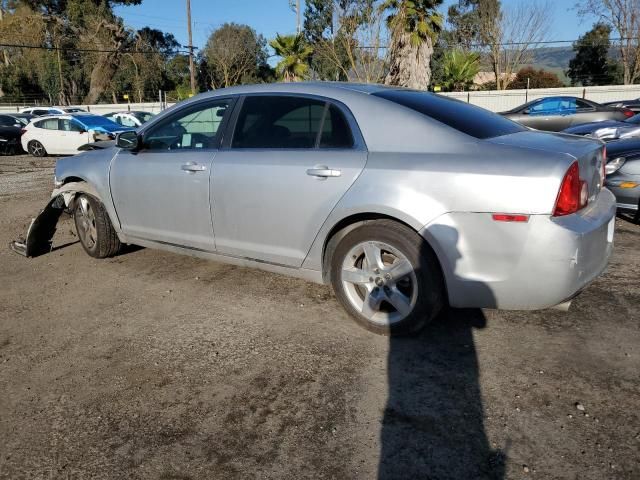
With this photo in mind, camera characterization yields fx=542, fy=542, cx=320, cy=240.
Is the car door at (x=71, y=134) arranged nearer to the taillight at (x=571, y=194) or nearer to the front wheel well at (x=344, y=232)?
the front wheel well at (x=344, y=232)

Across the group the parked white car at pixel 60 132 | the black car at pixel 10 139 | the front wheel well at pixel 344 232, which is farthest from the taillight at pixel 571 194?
the black car at pixel 10 139

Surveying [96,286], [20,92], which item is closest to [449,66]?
[96,286]

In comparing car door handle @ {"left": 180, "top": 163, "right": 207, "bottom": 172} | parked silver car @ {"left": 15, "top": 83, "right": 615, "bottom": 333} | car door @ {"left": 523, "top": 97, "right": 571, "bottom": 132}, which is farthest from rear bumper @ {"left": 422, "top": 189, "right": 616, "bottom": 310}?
car door @ {"left": 523, "top": 97, "right": 571, "bottom": 132}

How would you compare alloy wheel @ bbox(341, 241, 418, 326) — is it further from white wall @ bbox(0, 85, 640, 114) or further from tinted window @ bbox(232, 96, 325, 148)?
white wall @ bbox(0, 85, 640, 114)

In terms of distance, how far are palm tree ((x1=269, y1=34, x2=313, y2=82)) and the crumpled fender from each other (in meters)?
22.6

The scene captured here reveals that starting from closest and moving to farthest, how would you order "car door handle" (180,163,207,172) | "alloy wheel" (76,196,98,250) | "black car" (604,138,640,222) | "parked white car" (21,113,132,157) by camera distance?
"car door handle" (180,163,207,172)
"alloy wheel" (76,196,98,250)
"black car" (604,138,640,222)
"parked white car" (21,113,132,157)

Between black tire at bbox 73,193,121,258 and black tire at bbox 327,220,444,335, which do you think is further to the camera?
black tire at bbox 73,193,121,258

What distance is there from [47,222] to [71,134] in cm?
1314

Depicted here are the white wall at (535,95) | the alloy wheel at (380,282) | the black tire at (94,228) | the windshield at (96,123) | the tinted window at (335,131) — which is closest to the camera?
the alloy wheel at (380,282)

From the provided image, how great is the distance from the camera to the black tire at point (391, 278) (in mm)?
3191

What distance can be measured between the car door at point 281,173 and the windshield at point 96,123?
1470 centimetres

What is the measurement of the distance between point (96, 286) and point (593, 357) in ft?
12.5

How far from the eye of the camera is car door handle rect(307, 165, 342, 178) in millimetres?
3426

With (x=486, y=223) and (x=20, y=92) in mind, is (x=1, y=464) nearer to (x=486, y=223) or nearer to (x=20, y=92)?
(x=486, y=223)
